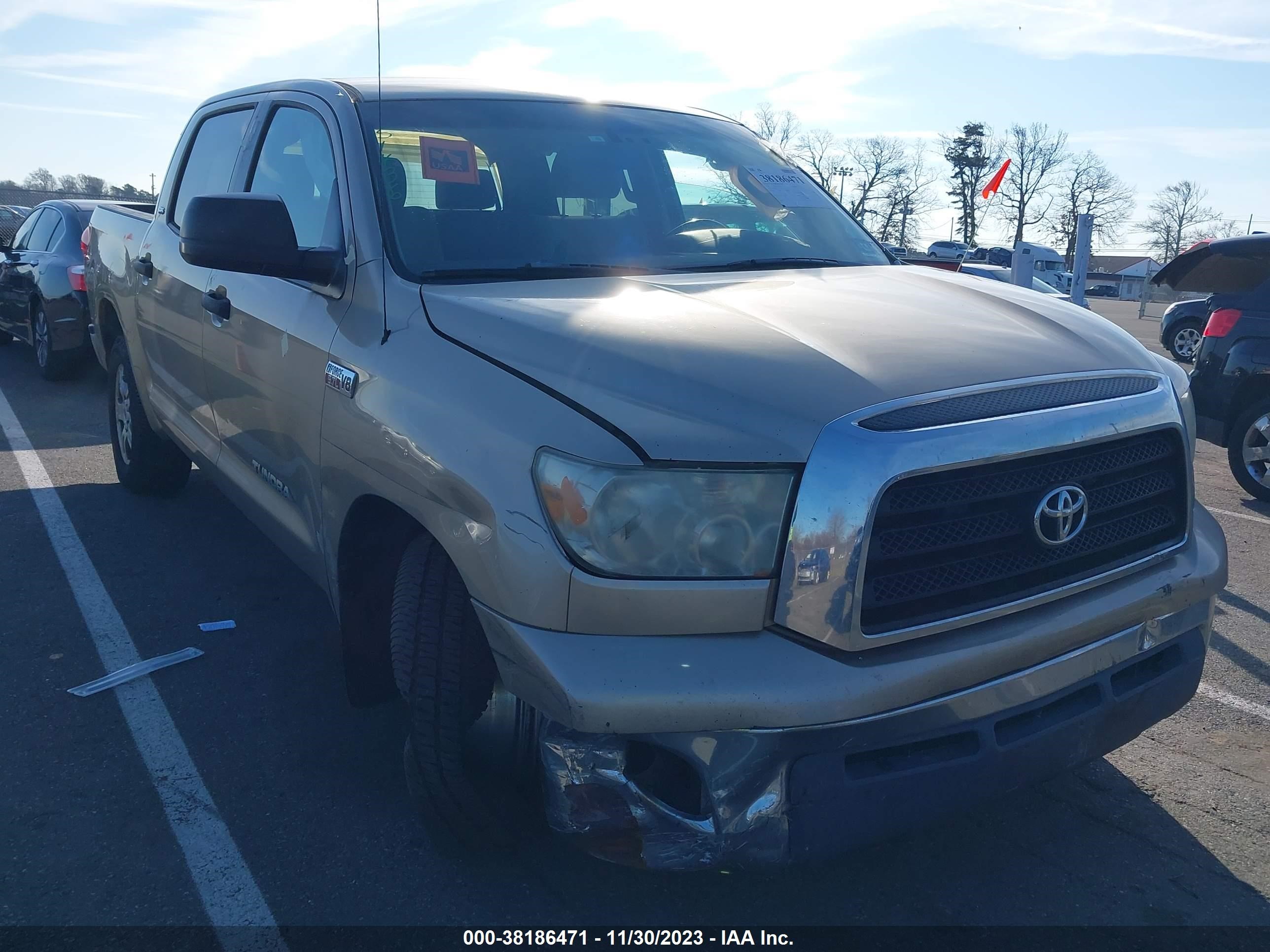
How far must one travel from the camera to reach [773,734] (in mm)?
1916

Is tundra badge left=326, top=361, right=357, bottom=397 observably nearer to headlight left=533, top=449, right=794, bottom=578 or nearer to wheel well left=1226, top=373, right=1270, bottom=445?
headlight left=533, top=449, right=794, bottom=578

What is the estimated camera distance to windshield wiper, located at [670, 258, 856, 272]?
3125 millimetres

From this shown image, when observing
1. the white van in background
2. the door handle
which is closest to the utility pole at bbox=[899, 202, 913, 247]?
the white van in background

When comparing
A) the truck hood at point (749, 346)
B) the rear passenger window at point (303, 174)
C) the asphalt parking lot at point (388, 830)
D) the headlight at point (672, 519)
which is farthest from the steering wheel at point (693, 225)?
the asphalt parking lot at point (388, 830)

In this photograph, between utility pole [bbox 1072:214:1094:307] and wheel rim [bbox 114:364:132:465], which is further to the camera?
utility pole [bbox 1072:214:1094:307]

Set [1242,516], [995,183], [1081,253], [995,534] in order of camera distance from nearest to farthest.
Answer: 1. [995,534]
2. [1242,516]
3. [1081,253]
4. [995,183]

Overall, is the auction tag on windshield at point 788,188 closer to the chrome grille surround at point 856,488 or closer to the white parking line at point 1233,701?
the chrome grille surround at point 856,488

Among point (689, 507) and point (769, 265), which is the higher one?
point (769, 265)

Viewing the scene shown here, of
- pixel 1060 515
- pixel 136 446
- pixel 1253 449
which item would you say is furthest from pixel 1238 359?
pixel 136 446

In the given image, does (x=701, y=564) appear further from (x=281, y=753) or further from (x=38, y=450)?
(x=38, y=450)

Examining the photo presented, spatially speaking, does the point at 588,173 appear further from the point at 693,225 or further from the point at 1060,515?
the point at 1060,515

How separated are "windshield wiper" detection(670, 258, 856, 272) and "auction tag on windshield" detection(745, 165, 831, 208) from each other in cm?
37

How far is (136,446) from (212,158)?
5.81 feet

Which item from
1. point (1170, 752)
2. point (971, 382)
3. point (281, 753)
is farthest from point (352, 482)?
point (1170, 752)
